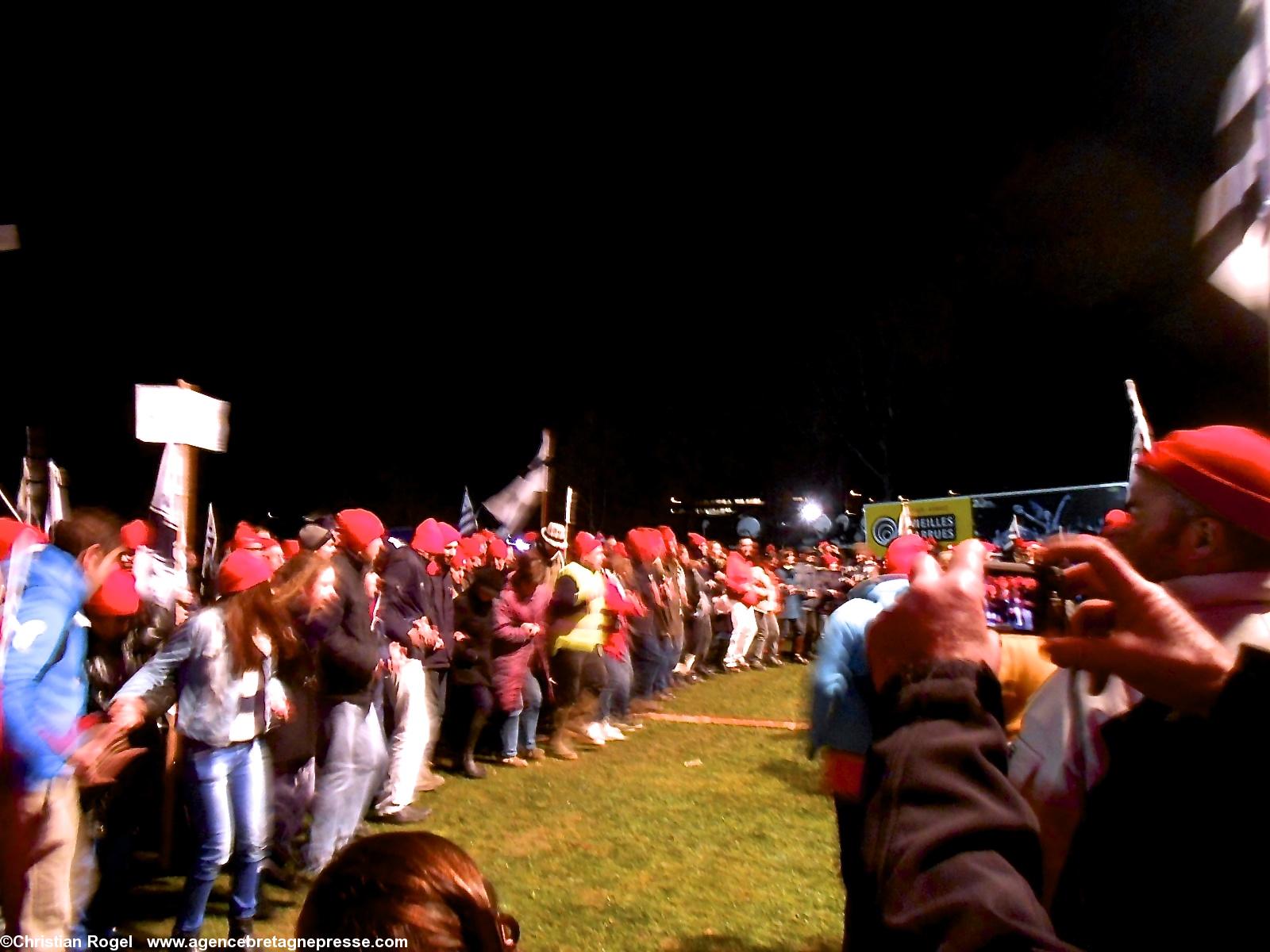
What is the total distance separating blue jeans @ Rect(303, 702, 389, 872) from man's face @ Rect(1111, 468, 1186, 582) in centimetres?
497

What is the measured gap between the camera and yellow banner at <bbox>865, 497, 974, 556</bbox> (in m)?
11.4

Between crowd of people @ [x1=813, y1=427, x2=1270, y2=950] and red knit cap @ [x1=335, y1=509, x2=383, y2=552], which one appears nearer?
crowd of people @ [x1=813, y1=427, x2=1270, y2=950]

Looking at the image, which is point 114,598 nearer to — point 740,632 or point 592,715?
point 592,715

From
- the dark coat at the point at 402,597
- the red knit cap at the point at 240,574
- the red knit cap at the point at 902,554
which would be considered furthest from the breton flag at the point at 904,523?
the red knit cap at the point at 240,574

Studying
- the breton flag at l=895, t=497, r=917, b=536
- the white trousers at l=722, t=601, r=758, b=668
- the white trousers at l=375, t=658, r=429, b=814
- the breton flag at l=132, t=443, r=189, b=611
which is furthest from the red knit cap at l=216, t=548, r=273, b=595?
the white trousers at l=722, t=601, r=758, b=668

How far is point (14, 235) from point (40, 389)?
25139mm

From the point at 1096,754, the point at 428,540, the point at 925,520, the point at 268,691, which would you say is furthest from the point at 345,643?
the point at 925,520

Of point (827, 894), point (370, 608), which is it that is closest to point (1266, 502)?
point (827, 894)

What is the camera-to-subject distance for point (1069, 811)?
123 cm

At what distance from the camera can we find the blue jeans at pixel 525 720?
27.5ft

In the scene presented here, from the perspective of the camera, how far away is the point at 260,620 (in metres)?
4.27

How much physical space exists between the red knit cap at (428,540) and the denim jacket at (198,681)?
401 cm

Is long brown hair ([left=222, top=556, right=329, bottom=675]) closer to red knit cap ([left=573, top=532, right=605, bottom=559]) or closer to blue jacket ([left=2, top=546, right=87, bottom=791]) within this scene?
blue jacket ([left=2, top=546, right=87, bottom=791])

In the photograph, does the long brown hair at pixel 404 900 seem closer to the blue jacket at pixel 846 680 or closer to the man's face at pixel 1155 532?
the man's face at pixel 1155 532
